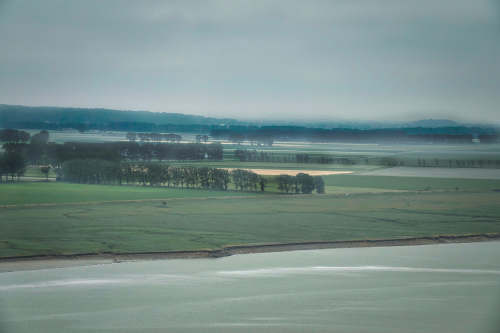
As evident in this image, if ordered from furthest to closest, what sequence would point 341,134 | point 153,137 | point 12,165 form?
point 341,134
point 153,137
point 12,165

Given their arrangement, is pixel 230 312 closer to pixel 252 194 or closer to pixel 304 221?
pixel 304 221

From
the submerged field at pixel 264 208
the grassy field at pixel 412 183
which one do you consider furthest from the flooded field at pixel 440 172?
the grassy field at pixel 412 183

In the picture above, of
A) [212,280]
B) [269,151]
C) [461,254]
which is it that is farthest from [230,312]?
[269,151]

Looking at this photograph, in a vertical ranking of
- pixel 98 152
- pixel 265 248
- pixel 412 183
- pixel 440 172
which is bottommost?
pixel 265 248

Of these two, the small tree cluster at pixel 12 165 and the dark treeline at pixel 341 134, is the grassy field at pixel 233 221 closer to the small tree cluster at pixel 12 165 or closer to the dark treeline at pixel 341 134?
the dark treeline at pixel 341 134

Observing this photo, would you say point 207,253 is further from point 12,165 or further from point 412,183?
point 412,183

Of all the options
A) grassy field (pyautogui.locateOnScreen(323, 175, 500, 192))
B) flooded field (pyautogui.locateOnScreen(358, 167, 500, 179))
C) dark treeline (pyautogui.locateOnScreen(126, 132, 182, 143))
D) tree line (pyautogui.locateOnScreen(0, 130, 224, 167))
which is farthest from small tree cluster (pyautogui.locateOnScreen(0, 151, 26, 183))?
flooded field (pyautogui.locateOnScreen(358, 167, 500, 179))

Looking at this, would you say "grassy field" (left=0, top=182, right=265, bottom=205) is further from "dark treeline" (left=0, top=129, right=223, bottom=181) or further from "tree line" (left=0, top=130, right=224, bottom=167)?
"tree line" (left=0, top=130, right=224, bottom=167)

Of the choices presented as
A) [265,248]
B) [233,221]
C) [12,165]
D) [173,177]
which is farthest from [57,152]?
[265,248]
